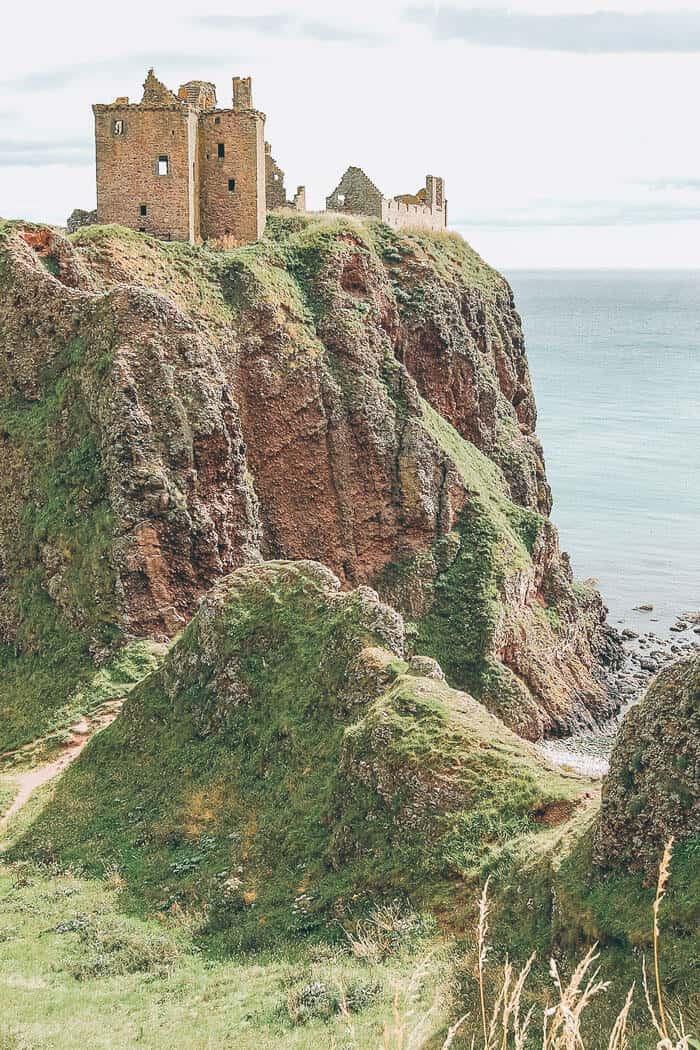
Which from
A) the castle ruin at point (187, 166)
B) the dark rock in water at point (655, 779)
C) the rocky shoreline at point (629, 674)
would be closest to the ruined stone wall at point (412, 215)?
the castle ruin at point (187, 166)

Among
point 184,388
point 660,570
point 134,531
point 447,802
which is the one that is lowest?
point 660,570

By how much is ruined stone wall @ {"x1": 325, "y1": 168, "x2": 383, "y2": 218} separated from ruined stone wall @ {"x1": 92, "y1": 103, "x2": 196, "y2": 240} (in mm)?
13974

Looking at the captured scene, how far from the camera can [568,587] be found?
60.3 m

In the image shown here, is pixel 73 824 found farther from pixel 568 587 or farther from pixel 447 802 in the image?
pixel 568 587

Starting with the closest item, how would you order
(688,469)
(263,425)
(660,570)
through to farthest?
(263,425)
(660,570)
(688,469)

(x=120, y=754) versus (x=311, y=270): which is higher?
(x=311, y=270)

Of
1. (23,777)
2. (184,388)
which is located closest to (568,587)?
(184,388)

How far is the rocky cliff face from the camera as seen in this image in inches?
1394

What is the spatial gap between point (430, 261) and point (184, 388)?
2931 cm

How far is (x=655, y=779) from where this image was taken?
16078mm

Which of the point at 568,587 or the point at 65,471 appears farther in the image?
the point at 568,587

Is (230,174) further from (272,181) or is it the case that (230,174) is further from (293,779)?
(293,779)

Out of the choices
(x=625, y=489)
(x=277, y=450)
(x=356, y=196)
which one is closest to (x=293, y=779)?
(x=277, y=450)

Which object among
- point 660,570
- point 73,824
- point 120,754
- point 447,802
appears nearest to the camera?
point 447,802
